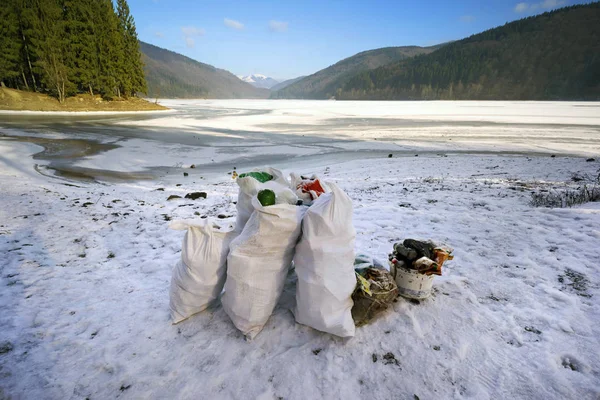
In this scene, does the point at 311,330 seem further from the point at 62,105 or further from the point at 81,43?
the point at 81,43

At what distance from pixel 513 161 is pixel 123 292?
11019mm

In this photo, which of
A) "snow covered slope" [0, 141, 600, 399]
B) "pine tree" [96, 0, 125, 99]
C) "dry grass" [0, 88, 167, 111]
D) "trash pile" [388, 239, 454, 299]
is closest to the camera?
"snow covered slope" [0, 141, 600, 399]

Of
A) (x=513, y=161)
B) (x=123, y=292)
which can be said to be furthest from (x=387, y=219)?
(x=513, y=161)

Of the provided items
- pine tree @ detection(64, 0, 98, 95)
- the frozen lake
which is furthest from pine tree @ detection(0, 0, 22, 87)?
the frozen lake

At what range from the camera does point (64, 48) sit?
109 feet

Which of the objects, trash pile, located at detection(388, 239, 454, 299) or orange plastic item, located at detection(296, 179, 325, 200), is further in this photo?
orange plastic item, located at detection(296, 179, 325, 200)

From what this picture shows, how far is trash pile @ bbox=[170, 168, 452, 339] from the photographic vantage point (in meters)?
1.93

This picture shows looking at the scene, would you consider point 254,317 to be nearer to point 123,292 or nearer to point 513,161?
A: point 123,292

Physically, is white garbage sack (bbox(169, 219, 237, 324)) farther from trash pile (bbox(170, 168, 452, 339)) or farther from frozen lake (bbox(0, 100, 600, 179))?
frozen lake (bbox(0, 100, 600, 179))

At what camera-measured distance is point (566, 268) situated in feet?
9.28

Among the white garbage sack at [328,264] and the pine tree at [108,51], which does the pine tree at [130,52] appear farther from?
the white garbage sack at [328,264]

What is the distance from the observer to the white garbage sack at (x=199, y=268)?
2.09 meters

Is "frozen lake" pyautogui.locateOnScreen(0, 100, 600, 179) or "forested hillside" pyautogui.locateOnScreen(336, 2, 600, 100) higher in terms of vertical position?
"forested hillside" pyautogui.locateOnScreen(336, 2, 600, 100)

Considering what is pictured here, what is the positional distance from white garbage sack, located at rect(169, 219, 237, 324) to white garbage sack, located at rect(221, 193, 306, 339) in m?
0.15
